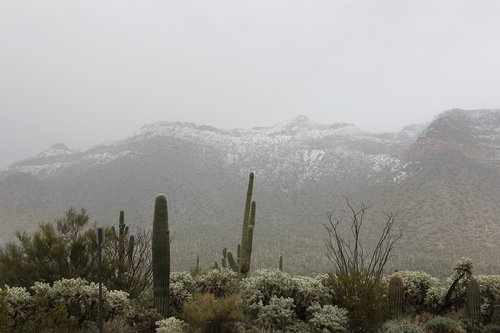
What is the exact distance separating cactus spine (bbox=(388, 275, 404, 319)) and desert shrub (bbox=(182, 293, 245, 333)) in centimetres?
465

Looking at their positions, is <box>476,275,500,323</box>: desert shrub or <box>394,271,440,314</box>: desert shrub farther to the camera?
<box>394,271,440,314</box>: desert shrub

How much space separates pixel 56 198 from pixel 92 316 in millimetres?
57061

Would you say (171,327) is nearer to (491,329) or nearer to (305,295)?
(305,295)

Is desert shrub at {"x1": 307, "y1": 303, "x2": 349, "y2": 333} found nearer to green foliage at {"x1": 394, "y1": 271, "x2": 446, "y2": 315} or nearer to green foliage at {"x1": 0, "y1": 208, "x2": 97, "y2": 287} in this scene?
green foliage at {"x1": 394, "y1": 271, "x2": 446, "y2": 315}

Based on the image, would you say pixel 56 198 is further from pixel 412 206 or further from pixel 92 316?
pixel 92 316

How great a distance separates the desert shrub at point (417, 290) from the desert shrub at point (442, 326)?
7.73 feet

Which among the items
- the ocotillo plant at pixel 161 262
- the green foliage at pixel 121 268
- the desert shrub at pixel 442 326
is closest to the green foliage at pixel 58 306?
the ocotillo plant at pixel 161 262

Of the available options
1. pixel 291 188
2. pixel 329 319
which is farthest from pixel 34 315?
pixel 291 188

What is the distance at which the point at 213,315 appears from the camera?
8.41 meters

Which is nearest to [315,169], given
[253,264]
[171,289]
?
[253,264]

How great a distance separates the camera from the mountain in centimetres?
4106

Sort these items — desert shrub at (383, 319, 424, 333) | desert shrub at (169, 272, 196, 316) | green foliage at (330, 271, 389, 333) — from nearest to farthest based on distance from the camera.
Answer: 1. desert shrub at (383, 319, 424, 333)
2. green foliage at (330, 271, 389, 333)
3. desert shrub at (169, 272, 196, 316)

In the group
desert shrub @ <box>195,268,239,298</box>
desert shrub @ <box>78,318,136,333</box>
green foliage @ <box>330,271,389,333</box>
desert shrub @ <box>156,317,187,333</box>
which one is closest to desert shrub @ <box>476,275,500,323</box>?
green foliage @ <box>330,271,389,333</box>

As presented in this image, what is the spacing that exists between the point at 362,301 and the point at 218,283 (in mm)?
3596
